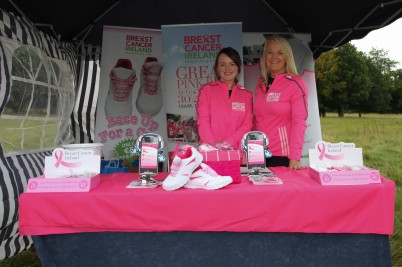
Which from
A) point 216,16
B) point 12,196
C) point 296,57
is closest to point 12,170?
point 12,196

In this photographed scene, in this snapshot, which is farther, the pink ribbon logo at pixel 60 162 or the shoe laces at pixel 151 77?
the shoe laces at pixel 151 77

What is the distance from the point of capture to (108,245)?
152cm

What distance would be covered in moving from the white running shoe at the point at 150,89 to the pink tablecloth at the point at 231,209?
2.78 m

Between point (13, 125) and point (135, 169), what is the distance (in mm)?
1108

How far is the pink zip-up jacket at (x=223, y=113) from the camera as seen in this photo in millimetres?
2479

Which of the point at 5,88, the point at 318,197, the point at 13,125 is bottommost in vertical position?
the point at 318,197

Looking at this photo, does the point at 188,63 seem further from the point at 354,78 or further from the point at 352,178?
the point at 354,78

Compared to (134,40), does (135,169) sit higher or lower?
lower

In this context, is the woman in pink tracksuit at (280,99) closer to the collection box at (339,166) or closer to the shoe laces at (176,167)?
the collection box at (339,166)

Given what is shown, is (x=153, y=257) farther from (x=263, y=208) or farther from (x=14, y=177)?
(x=14, y=177)

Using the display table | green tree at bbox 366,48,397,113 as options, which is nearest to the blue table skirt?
the display table

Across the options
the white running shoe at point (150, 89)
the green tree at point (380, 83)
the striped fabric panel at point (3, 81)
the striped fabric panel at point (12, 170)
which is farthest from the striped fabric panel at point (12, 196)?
the green tree at point (380, 83)

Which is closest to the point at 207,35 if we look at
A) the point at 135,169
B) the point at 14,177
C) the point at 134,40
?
the point at 134,40

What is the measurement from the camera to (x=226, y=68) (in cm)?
247
